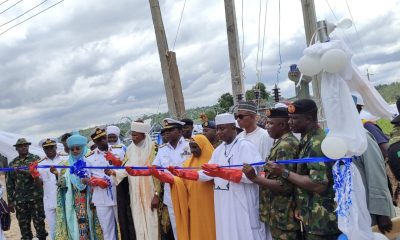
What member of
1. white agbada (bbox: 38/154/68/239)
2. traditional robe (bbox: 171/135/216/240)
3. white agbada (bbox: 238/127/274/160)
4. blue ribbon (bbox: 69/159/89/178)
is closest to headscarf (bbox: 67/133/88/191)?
blue ribbon (bbox: 69/159/89/178)

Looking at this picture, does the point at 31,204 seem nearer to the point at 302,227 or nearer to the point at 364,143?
the point at 302,227

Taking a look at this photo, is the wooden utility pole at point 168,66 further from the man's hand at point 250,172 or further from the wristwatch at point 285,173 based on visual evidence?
the wristwatch at point 285,173

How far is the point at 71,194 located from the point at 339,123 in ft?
15.5

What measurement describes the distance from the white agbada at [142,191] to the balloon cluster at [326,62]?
3.41 metres

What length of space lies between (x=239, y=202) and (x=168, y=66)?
6.24m

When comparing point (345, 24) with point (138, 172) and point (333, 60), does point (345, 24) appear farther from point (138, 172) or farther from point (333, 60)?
point (138, 172)

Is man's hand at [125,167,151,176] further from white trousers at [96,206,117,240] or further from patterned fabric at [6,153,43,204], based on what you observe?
patterned fabric at [6,153,43,204]

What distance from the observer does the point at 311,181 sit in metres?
3.47

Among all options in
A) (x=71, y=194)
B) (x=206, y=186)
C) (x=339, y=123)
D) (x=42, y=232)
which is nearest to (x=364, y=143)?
(x=339, y=123)

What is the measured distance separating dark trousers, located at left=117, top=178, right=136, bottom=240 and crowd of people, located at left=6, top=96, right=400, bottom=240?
0.01 meters

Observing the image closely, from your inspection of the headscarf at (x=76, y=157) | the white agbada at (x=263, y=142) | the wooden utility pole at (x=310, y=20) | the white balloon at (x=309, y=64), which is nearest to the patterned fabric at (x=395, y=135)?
the white balloon at (x=309, y=64)

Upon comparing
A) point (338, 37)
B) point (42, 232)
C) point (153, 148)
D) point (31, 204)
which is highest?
point (338, 37)

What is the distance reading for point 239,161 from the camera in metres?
4.55

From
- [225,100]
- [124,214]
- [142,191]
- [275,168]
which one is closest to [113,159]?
[142,191]
